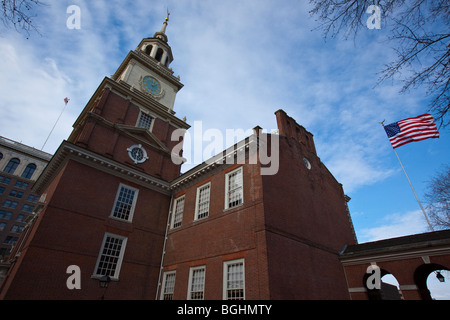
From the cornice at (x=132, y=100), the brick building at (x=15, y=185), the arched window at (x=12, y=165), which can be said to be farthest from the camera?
the arched window at (x=12, y=165)

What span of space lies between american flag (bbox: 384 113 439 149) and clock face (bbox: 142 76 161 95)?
70.5ft

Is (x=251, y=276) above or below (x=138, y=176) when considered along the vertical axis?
below

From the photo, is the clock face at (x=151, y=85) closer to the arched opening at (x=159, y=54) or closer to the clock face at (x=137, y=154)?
the arched opening at (x=159, y=54)

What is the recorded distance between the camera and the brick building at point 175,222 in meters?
11.4

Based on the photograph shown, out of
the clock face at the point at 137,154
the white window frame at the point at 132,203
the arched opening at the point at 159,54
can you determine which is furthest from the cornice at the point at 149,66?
the white window frame at the point at 132,203

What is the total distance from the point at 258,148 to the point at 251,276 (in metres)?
6.68

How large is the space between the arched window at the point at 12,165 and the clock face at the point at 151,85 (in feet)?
185

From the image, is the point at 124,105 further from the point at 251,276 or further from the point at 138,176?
the point at 251,276

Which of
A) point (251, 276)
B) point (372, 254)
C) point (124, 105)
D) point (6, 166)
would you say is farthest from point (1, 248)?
point (372, 254)

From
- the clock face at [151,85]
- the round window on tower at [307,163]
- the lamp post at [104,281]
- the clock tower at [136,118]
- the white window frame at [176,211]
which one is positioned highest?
the clock face at [151,85]

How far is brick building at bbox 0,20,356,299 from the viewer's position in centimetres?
1142
